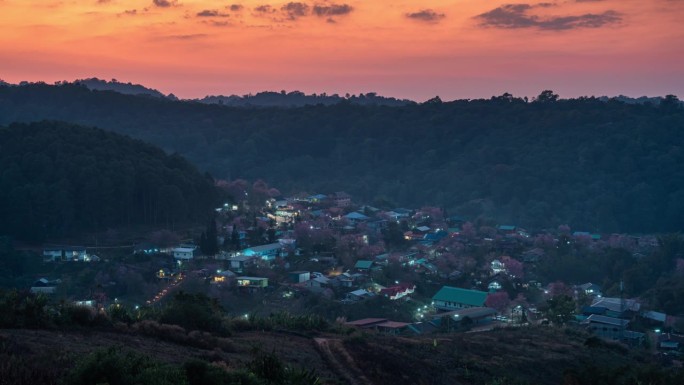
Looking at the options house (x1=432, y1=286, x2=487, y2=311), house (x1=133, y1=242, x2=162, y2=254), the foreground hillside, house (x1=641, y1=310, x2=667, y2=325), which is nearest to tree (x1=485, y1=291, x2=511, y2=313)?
house (x1=432, y1=286, x2=487, y2=311)

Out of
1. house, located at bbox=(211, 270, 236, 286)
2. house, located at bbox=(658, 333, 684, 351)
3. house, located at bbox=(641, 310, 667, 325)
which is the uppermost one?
house, located at bbox=(211, 270, 236, 286)

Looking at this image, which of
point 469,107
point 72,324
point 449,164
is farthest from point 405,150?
point 72,324

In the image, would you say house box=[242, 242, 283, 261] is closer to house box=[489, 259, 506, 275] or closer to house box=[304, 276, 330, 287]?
house box=[304, 276, 330, 287]

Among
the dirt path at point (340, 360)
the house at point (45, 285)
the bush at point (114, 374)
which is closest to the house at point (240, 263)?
the house at point (45, 285)

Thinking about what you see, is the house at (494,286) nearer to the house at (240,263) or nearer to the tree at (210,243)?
the house at (240,263)

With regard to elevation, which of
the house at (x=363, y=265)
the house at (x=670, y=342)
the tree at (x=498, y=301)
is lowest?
the tree at (x=498, y=301)

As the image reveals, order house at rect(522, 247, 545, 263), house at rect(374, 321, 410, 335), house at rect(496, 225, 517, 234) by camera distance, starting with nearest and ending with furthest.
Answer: house at rect(374, 321, 410, 335)
house at rect(522, 247, 545, 263)
house at rect(496, 225, 517, 234)
